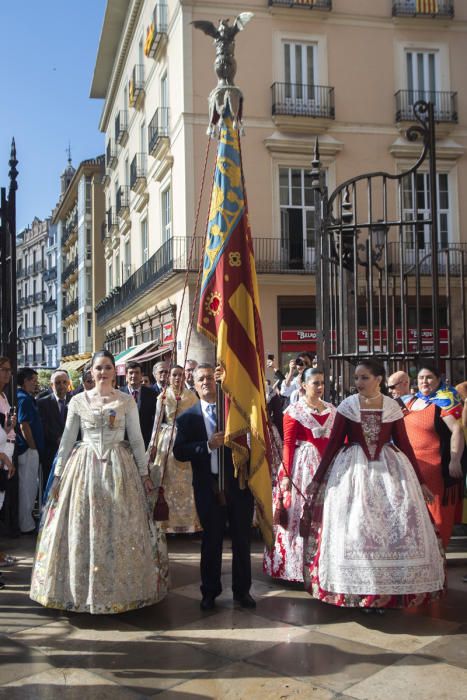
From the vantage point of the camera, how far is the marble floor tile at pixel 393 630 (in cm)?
400

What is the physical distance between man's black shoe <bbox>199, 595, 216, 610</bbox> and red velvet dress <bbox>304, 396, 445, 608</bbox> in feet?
2.12

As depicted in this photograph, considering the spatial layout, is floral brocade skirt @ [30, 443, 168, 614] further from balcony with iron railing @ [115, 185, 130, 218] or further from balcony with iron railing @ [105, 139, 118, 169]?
balcony with iron railing @ [105, 139, 118, 169]

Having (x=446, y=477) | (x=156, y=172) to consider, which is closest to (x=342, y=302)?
(x=446, y=477)

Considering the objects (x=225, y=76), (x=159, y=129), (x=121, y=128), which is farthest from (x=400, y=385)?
(x=121, y=128)

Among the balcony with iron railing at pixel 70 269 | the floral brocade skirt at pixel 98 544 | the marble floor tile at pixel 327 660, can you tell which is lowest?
the marble floor tile at pixel 327 660

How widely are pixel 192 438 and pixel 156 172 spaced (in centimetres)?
1760

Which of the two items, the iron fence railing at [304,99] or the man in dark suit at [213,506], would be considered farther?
the iron fence railing at [304,99]

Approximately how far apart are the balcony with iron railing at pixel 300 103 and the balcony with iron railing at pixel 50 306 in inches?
1512

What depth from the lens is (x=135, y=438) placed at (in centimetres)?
477

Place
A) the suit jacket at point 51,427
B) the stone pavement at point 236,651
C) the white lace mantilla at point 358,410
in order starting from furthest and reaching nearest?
the suit jacket at point 51,427
the white lace mantilla at point 358,410
the stone pavement at point 236,651

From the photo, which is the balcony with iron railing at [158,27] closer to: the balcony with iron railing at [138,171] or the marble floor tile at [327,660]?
the balcony with iron railing at [138,171]

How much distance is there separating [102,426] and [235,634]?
1529 millimetres

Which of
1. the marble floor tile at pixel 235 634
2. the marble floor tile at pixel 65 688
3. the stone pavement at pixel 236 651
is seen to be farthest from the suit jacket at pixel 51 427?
the marble floor tile at pixel 65 688

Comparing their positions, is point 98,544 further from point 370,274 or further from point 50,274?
point 50,274
